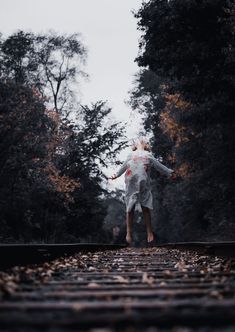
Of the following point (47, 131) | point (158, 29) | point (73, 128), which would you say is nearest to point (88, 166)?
point (73, 128)

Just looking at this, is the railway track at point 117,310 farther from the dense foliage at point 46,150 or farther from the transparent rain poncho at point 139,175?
the dense foliage at point 46,150

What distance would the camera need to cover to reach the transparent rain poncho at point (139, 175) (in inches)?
480

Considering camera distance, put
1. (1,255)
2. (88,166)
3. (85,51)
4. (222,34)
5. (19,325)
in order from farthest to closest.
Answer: (85,51) < (88,166) < (222,34) < (1,255) < (19,325)

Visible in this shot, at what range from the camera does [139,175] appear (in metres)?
12.3

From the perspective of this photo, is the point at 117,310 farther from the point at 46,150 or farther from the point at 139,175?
the point at 46,150

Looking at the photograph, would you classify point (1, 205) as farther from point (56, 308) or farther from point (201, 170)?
point (56, 308)

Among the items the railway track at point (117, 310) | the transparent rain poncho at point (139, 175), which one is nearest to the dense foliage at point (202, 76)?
the transparent rain poncho at point (139, 175)

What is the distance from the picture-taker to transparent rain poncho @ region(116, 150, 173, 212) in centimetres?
1219

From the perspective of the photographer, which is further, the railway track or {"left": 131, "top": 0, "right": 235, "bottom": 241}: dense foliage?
{"left": 131, "top": 0, "right": 235, "bottom": 241}: dense foliage

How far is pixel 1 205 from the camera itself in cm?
2641

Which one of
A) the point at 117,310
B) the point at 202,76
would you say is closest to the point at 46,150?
the point at 202,76

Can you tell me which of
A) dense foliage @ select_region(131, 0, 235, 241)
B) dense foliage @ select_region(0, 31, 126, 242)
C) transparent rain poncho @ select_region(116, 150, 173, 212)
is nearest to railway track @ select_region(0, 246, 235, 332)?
transparent rain poncho @ select_region(116, 150, 173, 212)

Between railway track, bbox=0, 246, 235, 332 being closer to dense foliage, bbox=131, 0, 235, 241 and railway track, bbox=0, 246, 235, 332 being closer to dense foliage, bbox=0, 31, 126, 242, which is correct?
dense foliage, bbox=131, 0, 235, 241

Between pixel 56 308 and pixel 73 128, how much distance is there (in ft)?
121
